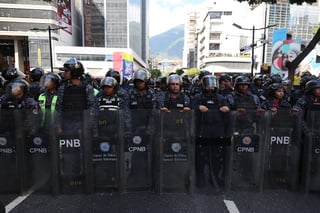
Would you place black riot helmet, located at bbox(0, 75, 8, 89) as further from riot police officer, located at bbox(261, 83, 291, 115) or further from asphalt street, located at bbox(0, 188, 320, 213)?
riot police officer, located at bbox(261, 83, 291, 115)

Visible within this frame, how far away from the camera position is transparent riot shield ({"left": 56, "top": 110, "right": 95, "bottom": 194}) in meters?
3.65

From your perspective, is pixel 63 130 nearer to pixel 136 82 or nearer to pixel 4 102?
pixel 4 102

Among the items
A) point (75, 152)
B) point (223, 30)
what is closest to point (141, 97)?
point (75, 152)

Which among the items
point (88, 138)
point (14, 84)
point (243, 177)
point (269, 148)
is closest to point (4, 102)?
point (14, 84)

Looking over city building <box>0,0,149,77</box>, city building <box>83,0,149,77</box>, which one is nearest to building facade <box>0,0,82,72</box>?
city building <box>0,0,149,77</box>

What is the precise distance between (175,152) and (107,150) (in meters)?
1.01

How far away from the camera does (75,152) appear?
12.2ft

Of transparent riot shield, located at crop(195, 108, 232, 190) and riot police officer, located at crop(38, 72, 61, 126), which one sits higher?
riot police officer, located at crop(38, 72, 61, 126)

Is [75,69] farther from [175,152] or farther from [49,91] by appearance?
[175,152]

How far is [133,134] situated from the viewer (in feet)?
12.3

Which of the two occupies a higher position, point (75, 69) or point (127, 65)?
point (127, 65)

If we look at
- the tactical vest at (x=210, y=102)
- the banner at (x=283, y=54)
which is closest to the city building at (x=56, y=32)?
the banner at (x=283, y=54)

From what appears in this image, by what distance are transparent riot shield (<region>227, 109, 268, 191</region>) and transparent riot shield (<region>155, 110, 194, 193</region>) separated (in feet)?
2.13

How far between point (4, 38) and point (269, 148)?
56945 mm
